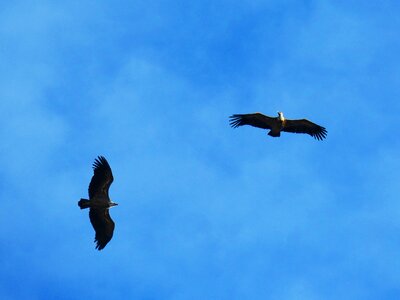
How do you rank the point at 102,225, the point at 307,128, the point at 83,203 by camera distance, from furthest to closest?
1. the point at 307,128
2. the point at 102,225
3. the point at 83,203

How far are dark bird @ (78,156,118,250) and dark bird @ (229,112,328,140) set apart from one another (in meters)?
7.53

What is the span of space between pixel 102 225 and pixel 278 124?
34.0 ft

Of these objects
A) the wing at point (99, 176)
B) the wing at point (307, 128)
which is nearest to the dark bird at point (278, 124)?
the wing at point (307, 128)

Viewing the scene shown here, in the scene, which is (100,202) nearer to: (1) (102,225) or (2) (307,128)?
(1) (102,225)

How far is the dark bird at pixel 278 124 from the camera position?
40281 mm

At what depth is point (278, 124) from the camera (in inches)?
1583

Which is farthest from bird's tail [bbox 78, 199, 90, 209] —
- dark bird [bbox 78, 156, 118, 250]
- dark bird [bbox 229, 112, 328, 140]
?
dark bird [bbox 229, 112, 328, 140]

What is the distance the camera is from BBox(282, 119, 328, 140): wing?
4103 cm

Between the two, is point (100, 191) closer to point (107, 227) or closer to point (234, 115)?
point (107, 227)

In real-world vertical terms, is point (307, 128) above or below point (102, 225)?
above

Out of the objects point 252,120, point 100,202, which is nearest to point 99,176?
point 100,202

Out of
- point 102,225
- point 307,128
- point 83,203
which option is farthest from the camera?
point 307,128

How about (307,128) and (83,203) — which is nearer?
(83,203)

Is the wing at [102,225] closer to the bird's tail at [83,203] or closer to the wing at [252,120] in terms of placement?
the bird's tail at [83,203]
